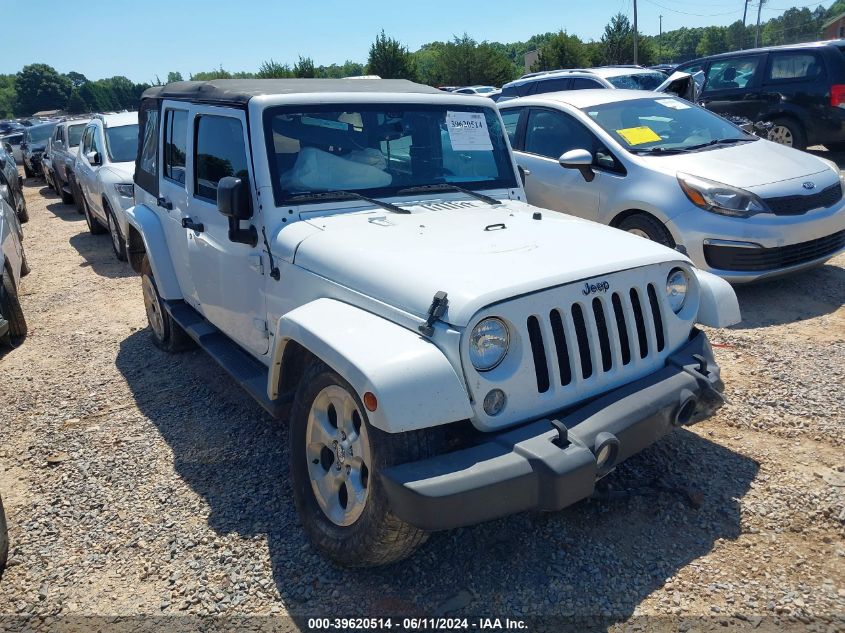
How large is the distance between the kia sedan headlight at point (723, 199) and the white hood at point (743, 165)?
91mm

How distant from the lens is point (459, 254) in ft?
9.74

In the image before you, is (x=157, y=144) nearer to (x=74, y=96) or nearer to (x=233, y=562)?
(x=233, y=562)

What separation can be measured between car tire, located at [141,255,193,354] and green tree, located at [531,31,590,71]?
40572 millimetres

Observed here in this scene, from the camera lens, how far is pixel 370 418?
239 centimetres

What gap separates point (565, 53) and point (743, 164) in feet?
130

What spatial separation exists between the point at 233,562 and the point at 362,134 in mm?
2283

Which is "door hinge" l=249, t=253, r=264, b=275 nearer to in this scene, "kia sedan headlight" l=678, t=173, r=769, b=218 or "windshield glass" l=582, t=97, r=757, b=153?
"kia sedan headlight" l=678, t=173, r=769, b=218

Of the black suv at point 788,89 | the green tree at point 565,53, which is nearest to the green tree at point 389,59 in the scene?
the green tree at point 565,53

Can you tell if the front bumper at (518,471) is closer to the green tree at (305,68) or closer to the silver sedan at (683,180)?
the silver sedan at (683,180)

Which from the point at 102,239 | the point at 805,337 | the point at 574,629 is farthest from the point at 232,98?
the point at 102,239

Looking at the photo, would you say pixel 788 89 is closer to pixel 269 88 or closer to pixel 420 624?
pixel 269 88

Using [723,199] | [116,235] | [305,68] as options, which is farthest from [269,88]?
[305,68]

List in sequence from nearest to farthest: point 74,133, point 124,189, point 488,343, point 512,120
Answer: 1. point 488,343
2. point 512,120
3. point 124,189
4. point 74,133

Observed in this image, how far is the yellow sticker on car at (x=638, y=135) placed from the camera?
642cm
